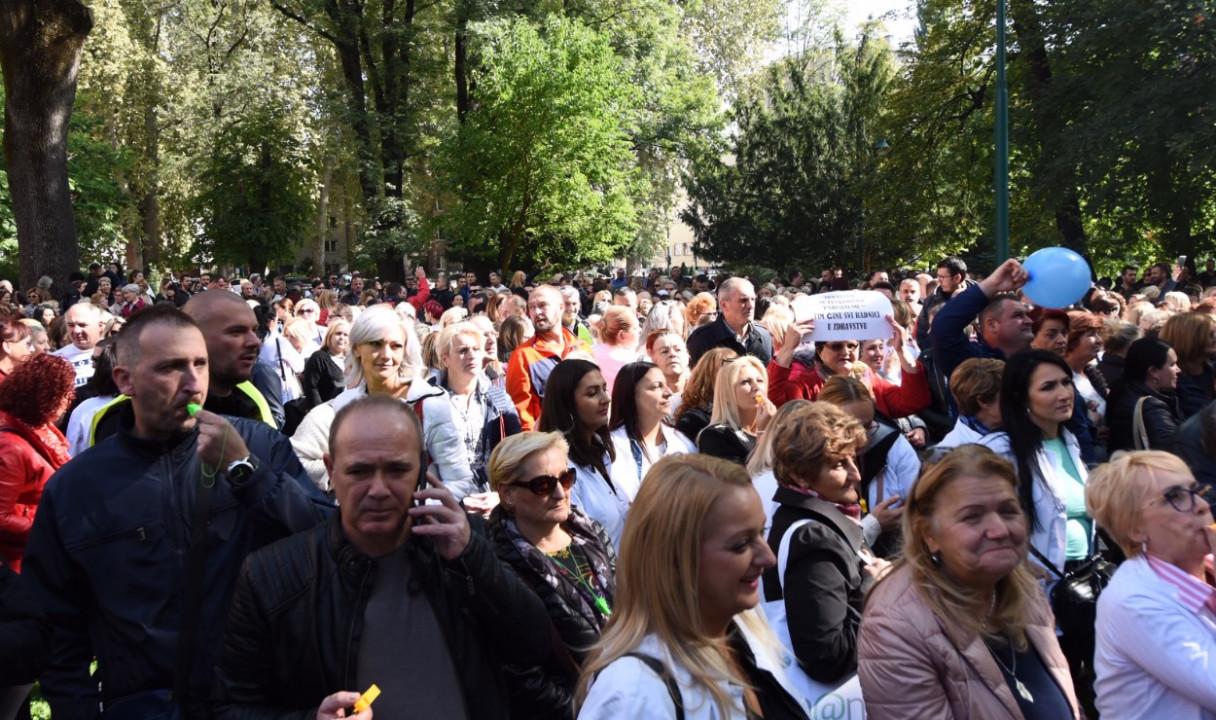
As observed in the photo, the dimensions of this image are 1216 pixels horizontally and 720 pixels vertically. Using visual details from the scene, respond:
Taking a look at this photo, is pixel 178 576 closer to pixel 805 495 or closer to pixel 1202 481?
pixel 805 495

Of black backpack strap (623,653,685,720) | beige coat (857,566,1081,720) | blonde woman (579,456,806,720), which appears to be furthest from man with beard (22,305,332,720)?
beige coat (857,566,1081,720)

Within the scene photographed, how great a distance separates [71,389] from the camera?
5336 mm

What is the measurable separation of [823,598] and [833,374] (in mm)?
3264

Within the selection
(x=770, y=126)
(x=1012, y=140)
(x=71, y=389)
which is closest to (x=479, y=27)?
(x=770, y=126)

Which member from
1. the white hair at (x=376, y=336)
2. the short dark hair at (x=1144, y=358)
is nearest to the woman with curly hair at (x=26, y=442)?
the white hair at (x=376, y=336)

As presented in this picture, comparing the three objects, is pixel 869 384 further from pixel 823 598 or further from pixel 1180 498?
pixel 823 598

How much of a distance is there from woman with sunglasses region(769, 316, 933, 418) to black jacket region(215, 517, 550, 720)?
13.5 feet

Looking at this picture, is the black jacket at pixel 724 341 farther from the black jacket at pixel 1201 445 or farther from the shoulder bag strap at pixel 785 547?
the shoulder bag strap at pixel 785 547

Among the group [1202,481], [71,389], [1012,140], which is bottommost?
[1202,481]

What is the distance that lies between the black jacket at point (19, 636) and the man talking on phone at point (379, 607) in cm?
87

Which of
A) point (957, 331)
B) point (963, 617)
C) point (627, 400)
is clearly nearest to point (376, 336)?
point (627, 400)

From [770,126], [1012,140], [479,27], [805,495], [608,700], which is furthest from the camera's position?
[770,126]

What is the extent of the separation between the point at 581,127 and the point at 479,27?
4086mm

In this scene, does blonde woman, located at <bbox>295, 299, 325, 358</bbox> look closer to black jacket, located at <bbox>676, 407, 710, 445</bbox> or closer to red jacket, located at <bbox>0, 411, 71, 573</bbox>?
black jacket, located at <bbox>676, 407, 710, 445</bbox>
